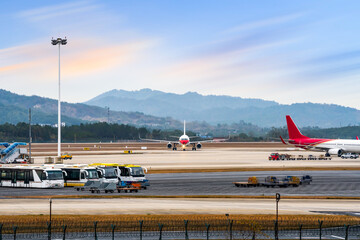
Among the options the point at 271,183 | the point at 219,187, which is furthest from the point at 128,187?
the point at 271,183

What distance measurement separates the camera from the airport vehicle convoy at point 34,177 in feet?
266

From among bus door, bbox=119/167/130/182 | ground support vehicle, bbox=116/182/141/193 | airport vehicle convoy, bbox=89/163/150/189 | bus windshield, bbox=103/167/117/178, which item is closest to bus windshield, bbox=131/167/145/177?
airport vehicle convoy, bbox=89/163/150/189

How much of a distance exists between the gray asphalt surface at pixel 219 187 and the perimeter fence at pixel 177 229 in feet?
84.1

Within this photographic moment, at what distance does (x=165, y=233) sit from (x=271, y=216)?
1111cm

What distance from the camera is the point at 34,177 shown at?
82000 mm

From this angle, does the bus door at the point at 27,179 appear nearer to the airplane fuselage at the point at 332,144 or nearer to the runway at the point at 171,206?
the runway at the point at 171,206

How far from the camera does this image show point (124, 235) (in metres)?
43.6

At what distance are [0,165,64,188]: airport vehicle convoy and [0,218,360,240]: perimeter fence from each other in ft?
112

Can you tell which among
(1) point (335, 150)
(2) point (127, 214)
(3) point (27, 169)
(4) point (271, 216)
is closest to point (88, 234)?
(2) point (127, 214)

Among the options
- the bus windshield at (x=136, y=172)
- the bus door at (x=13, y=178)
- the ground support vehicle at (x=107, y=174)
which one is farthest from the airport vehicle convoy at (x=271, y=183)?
the bus door at (x=13, y=178)

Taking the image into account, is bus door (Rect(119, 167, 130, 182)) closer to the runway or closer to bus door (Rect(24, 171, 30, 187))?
bus door (Rect(24, 171, 30, 187))

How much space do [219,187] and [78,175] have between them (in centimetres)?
1942

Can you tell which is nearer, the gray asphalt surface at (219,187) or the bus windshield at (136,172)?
the gray asphalt surface at (219,187)

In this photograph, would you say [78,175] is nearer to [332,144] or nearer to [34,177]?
[34,177]
